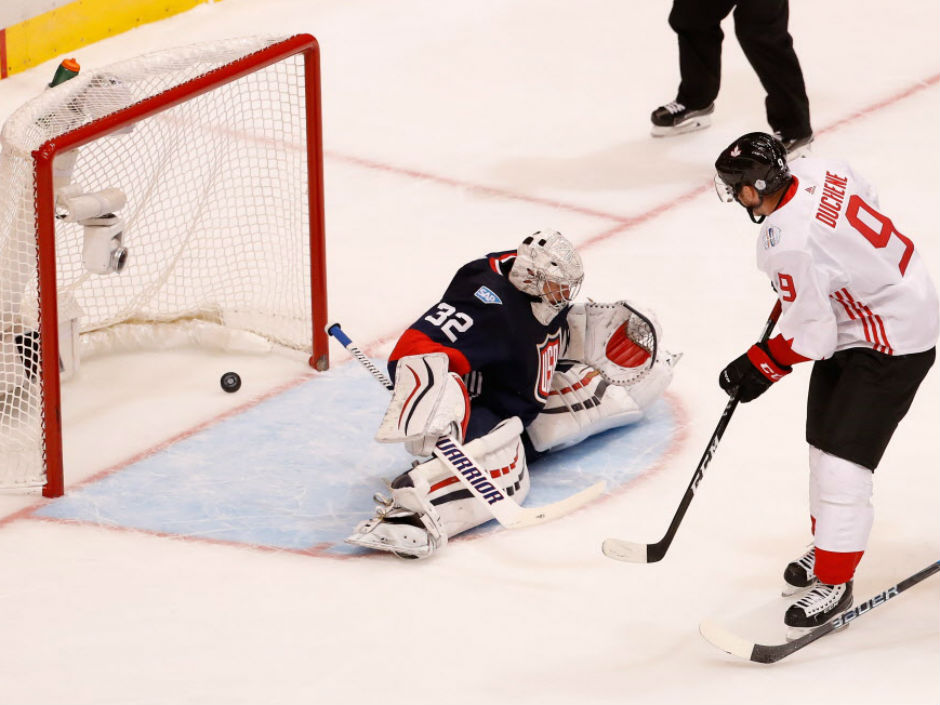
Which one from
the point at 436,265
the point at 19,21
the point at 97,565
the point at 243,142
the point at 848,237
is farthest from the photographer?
the point at 19,21

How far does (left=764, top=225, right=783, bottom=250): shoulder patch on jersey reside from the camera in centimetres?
340

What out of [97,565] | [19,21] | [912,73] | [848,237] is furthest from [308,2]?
[848,237]

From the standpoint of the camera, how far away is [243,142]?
529cm

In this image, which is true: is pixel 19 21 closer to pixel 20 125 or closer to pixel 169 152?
pixel 169 152

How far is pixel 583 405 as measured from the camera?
4391 millimetres

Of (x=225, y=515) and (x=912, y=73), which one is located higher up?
(x=912, y=73)

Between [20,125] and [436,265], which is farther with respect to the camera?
[436,265]

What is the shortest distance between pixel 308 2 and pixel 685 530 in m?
4.56

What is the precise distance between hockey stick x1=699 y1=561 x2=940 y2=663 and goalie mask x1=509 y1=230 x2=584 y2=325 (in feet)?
2.95

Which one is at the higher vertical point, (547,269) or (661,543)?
(547,269)

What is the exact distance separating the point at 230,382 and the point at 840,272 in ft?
6.42

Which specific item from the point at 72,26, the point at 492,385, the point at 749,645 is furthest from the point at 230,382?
the point at 72,26

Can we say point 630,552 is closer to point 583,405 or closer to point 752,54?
point 583,405

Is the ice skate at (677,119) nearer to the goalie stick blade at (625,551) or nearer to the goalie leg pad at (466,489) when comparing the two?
the goalie leg pad at (466,489)
